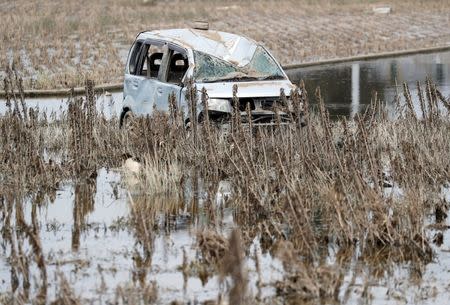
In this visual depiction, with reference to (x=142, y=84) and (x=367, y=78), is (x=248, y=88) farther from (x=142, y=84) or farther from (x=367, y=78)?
(x=367, y=78)

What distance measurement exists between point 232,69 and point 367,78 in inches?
554

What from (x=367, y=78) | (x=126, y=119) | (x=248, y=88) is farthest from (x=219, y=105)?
(x=367, y=78)

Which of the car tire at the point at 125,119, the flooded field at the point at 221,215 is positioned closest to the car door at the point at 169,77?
the car tire at the point at 125,119

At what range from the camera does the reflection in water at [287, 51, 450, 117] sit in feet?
85.8

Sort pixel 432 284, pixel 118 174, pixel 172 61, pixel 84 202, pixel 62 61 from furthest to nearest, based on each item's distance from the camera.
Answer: pixel 62 61 → pixel 172 61 → pixel 118 174 → pixel 84 202 → pixel 432 284

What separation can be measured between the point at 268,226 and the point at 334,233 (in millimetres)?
712

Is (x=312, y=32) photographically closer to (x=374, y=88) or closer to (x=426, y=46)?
(x=426, y=46)

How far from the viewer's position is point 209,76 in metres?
17.5

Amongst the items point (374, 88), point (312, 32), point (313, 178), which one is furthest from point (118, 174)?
point (312, 32)

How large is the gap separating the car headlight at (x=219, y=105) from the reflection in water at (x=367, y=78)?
22.5 ft

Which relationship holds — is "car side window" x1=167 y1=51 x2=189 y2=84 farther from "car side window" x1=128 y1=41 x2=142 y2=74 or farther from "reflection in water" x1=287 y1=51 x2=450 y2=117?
"reflection in water" x1=287 y1=51 x2=450 y2=117

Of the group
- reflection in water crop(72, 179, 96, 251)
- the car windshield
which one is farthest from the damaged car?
reflection in water crop(72, 179, 96, 251)

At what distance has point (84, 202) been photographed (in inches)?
565

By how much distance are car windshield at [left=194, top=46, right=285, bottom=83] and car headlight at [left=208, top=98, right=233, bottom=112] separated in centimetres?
68
